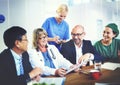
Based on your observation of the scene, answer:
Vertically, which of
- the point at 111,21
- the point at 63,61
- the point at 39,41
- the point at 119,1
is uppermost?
the point at 119,1

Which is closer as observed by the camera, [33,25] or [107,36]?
[33,25]

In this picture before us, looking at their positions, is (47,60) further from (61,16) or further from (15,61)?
(61,16)

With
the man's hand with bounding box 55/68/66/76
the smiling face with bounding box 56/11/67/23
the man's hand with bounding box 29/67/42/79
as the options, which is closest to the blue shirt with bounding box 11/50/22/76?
the man's hand with bounding box 29/67/42/79

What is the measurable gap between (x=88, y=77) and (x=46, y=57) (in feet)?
1.39

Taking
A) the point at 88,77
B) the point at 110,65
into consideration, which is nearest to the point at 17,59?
the point at 88,77

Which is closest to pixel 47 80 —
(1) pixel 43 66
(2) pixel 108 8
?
(1) pixel 43 66

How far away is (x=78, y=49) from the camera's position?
270cm

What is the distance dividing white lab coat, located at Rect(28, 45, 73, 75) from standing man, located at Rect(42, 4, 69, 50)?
65 mm

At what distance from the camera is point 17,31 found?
8.31ft

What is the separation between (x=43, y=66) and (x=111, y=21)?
2.45 ft

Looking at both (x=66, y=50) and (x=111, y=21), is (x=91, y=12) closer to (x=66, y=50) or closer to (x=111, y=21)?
(x=111, y=21)

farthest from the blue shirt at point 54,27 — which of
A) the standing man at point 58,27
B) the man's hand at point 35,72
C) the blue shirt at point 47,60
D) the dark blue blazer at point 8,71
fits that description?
the dark blue blazer at point 8,71

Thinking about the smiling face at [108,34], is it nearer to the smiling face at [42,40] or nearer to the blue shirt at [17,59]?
the smiling face at [42,40]

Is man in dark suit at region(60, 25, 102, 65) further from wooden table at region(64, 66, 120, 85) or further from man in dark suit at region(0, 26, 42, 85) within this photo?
man in dark suit at region(0, 26, 42, 85)
